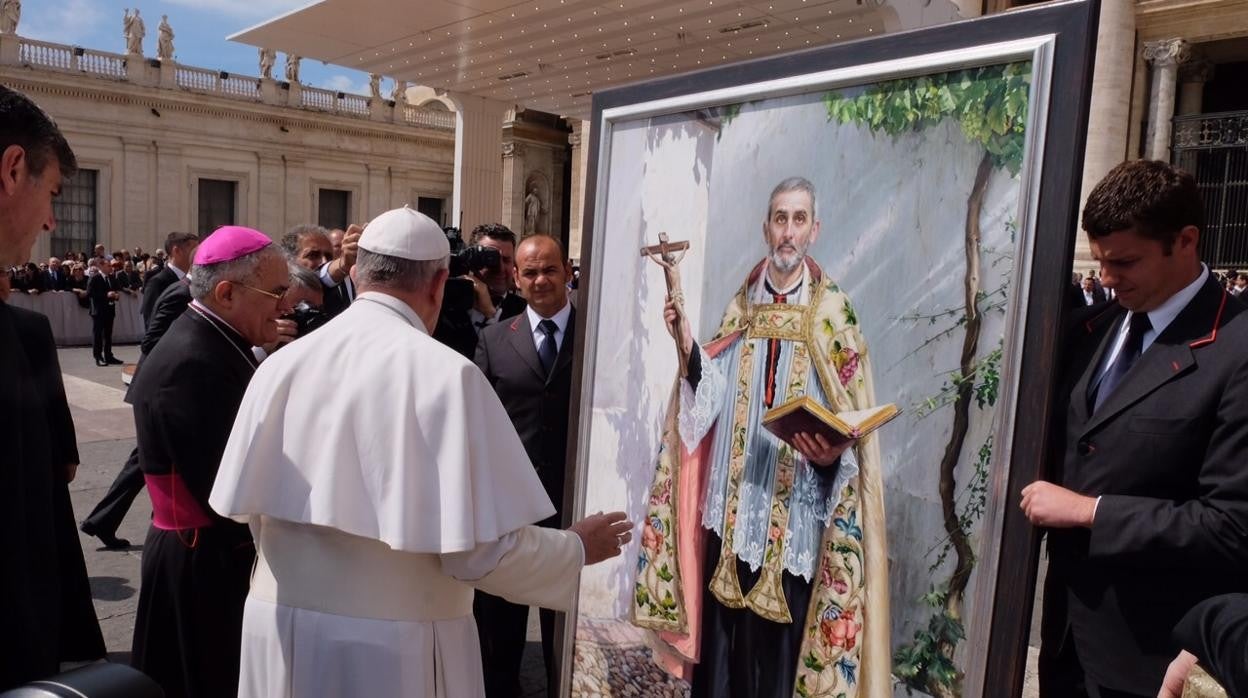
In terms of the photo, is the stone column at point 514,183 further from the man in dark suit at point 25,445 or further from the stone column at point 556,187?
the man in dark suit at point 25,445

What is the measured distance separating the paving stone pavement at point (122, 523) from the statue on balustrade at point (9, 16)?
2047 cm

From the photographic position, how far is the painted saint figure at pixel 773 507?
2.18m

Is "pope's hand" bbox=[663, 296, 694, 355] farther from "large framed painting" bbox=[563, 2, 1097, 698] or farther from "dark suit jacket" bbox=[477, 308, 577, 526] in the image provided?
"dark suit jacket" bbox=[477, 308, 577, 526]

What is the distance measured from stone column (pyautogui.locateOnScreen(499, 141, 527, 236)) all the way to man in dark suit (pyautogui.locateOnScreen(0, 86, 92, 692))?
26.7m

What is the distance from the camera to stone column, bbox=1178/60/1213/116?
19.9 m

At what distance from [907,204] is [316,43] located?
11637mm

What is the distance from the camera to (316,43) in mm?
12016

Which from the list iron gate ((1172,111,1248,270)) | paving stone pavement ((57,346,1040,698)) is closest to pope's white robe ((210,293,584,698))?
paving stone pavement ((57,346,1040,698))

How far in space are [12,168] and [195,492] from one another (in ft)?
4.86

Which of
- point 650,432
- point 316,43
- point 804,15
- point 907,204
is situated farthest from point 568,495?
point 316,43

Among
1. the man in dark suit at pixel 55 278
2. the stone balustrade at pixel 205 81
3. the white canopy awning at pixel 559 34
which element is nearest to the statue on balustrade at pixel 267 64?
the stone balustrade at pixel 205 81

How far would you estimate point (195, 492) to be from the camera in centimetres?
303

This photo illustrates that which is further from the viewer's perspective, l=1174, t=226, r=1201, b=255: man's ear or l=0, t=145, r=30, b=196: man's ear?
l=1174, t=226, r=1201, b=255: man's ear

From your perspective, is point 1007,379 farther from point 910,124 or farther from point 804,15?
point 804,15
